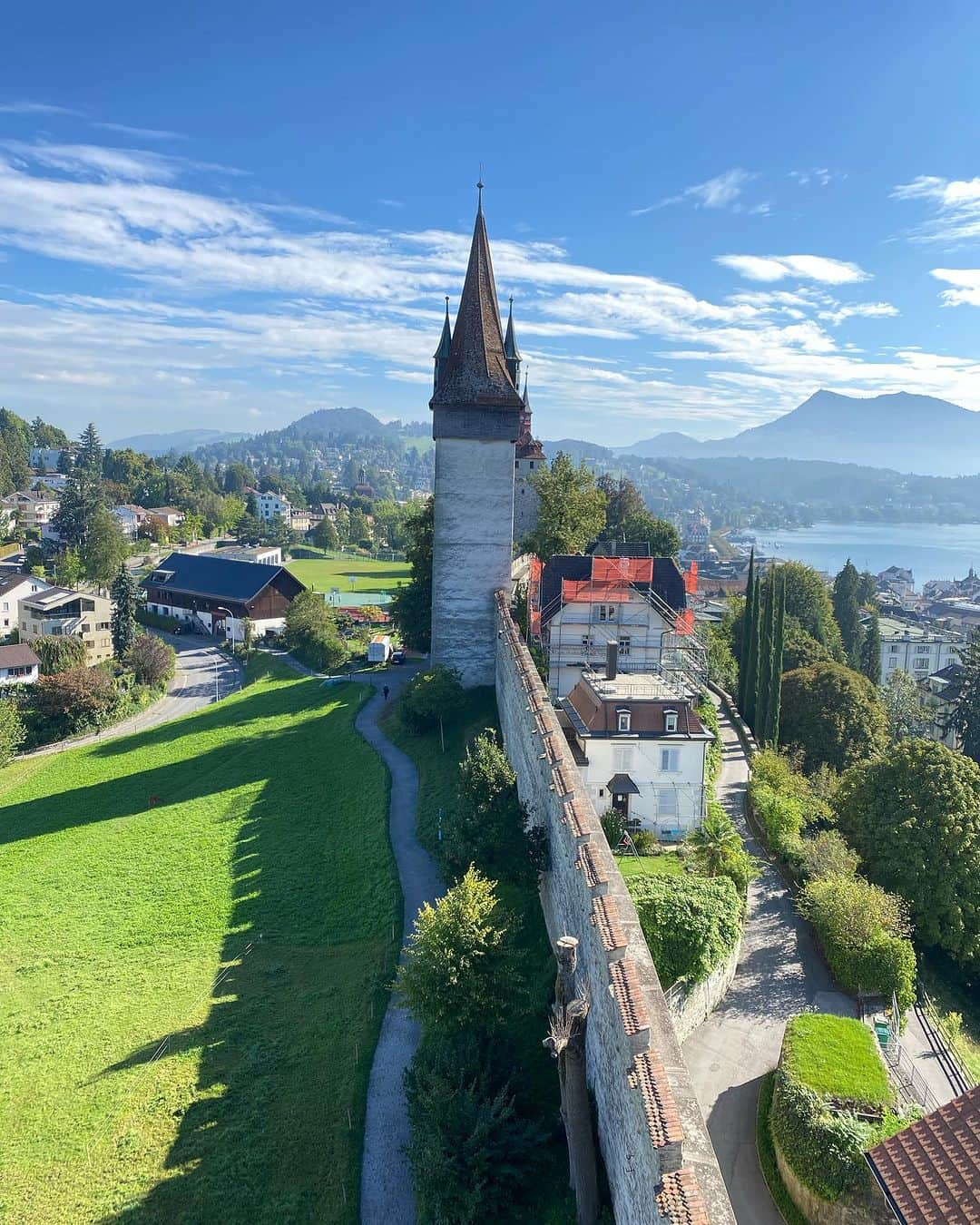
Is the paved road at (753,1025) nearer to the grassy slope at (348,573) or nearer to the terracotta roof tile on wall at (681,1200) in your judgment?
the terracotta roof tile on wall at (681,1200)

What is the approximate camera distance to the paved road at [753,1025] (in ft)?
43.3

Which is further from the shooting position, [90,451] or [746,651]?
[90,451]

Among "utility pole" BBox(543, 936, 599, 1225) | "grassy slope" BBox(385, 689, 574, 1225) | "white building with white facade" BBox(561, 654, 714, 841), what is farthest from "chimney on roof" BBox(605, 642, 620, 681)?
"utility pole" BBox(543, 936, 599, 1225)

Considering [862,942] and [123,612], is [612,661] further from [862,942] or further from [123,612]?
[123,612]

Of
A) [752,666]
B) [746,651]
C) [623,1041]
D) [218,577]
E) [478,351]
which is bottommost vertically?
[752,666]

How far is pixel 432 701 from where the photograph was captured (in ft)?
113

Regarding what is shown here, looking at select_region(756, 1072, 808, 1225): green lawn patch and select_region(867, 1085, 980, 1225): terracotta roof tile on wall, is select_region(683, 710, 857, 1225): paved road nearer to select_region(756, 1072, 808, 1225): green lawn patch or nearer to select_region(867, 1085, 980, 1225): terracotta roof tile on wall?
select_region(756, 1072, 808, 1225): green lawn patch

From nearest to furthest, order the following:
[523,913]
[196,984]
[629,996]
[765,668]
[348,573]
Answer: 1. [629,996]
2. [523,913]
3. [196,984]
4. [765,668]
5. [348,573]

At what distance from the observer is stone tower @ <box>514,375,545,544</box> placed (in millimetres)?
63875

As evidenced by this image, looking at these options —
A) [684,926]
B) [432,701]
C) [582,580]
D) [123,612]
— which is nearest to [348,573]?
[123,612]

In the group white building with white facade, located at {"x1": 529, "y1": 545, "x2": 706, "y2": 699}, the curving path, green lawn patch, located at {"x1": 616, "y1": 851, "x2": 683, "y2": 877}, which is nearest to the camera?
the curving path

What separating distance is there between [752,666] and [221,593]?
49.0 metres

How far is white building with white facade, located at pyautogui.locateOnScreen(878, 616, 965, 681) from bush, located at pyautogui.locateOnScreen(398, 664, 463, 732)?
61.1 metres

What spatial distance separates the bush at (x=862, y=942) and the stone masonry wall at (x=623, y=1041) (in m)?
6.81
